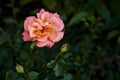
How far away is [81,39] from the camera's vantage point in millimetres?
2463

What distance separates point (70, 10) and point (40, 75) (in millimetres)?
1218

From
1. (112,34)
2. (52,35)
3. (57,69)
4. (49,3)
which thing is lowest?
(112,34)

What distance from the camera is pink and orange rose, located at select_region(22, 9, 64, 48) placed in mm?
1296

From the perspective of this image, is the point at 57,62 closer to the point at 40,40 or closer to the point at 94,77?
the point at 40,40

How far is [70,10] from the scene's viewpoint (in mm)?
2535

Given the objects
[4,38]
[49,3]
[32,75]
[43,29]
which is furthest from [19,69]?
[49,3]

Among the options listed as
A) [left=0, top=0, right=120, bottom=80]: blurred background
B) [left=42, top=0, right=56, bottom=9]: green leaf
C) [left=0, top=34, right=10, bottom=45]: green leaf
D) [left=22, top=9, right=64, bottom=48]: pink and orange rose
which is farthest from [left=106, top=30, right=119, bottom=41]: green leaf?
[left=22, top=9, right=64, bottom=48]: pink and orange rose

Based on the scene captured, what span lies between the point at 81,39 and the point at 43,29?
3.83ft

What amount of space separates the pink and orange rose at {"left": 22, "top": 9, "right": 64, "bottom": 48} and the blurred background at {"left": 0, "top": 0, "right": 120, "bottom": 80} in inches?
5.3

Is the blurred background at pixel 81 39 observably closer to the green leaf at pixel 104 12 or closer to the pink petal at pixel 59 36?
the green leaf at pixel 104 12

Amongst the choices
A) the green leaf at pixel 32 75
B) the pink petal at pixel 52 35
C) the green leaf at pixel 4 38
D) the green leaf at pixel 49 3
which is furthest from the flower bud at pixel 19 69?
the green leaf at pixel 49 3

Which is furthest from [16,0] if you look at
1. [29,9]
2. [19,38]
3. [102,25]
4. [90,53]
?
[19,38]

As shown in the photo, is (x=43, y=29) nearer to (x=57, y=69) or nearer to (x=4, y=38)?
(x=57, y=69)

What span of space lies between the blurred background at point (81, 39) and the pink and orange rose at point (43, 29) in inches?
5.3
